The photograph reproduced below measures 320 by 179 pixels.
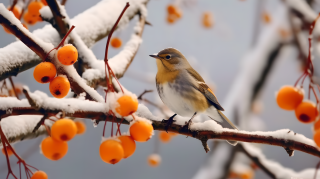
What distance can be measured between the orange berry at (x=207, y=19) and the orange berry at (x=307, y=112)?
1.39 m

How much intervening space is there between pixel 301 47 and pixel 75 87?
158cm

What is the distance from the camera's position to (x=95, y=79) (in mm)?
737

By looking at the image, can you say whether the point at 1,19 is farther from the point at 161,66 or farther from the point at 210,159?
the point at 210,159

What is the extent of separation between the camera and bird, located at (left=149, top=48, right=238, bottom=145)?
0.87 m

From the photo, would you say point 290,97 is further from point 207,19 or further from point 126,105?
point 207,19

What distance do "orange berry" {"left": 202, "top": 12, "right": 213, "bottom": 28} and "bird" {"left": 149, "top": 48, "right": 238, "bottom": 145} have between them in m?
0.94

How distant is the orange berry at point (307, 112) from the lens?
529 millimetres

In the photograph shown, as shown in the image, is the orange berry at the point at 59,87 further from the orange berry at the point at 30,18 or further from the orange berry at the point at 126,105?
the orange berry at the point at 30,18

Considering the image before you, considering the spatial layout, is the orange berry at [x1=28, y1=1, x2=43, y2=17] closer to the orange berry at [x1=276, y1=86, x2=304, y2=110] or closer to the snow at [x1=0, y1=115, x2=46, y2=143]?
the snow at [x1=0, y1=115, x2=46, y2=143]

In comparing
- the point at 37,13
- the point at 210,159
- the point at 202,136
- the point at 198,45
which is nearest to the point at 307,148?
the point at 202,136

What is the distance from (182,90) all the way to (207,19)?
1.16 metres

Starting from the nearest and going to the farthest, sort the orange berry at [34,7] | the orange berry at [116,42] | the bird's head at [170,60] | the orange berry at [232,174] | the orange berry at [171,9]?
the orange berry at [34,7] → the bird's head at [170,60] → the orange berry at [116,42] → the orange berry at [171,9] → the orange berry at [232,174]

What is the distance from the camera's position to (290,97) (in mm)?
567

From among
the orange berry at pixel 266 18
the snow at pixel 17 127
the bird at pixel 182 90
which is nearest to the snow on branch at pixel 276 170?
the bird at pixel 182 90
